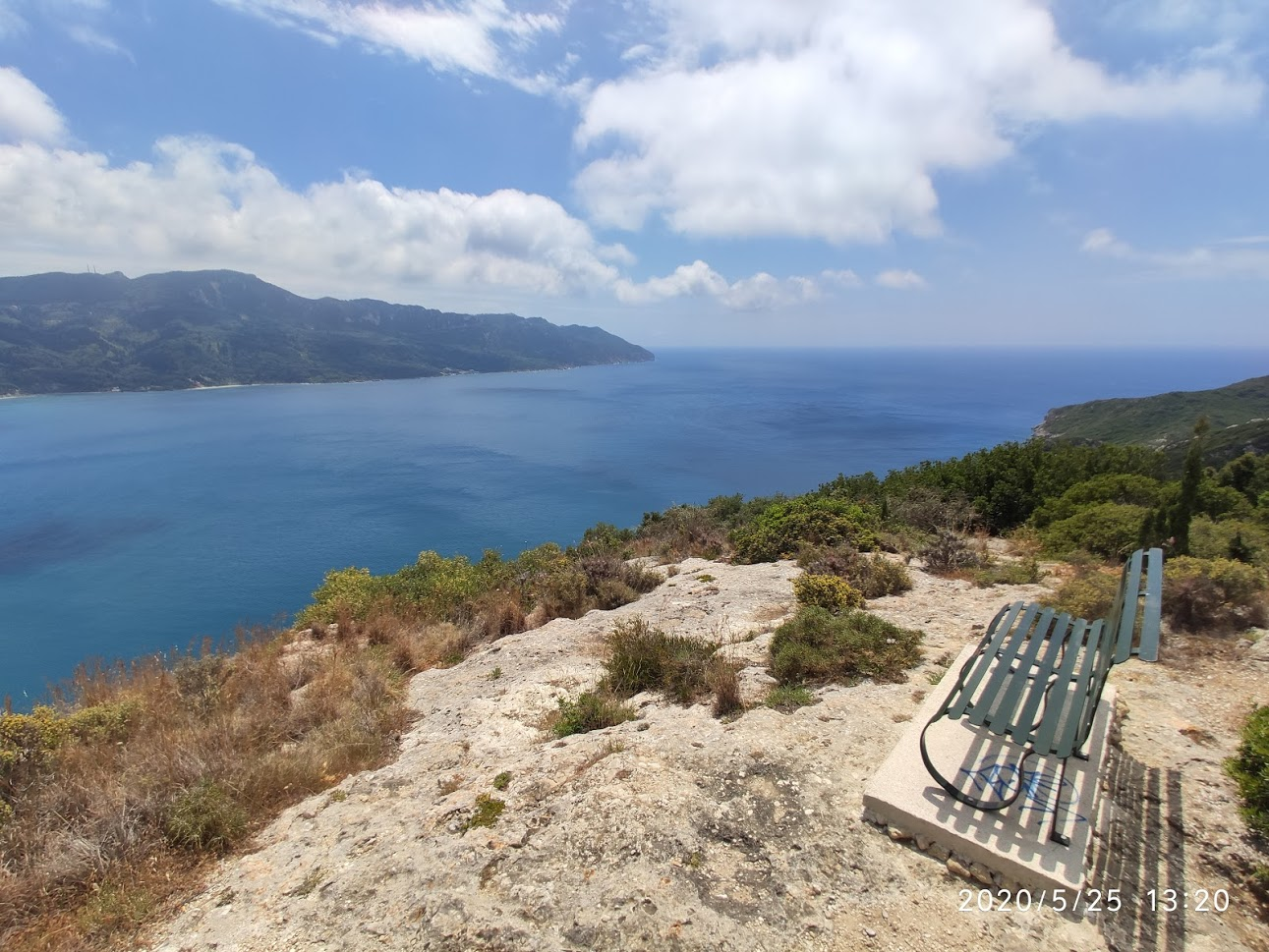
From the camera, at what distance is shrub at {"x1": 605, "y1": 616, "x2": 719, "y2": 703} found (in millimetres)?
5867

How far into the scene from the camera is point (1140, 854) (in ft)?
11.0

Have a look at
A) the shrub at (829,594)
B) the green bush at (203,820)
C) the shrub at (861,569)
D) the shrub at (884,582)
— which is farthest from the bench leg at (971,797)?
the shrub at (884,582)

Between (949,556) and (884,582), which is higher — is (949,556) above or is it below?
above

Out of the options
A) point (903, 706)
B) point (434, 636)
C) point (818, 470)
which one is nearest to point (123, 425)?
point (818, 470)

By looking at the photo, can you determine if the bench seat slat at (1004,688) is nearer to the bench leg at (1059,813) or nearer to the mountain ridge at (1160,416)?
the bench leg at (1059,813)

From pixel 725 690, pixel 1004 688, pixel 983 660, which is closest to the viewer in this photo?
pixel 983 660

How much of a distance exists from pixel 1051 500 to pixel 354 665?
14.9 m

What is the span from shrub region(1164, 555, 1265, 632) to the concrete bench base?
127 inches

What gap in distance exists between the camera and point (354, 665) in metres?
7.18

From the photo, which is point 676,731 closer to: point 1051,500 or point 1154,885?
point 1154,885

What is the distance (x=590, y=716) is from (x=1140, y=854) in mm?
4000
